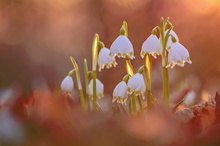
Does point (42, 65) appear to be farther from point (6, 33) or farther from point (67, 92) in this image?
point (67, 92)

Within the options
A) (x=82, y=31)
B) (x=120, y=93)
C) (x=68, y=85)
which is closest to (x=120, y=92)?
(x=120, y=93)

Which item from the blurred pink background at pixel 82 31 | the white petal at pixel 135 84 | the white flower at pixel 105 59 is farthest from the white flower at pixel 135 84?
the blurred pink background at pixel 82 31

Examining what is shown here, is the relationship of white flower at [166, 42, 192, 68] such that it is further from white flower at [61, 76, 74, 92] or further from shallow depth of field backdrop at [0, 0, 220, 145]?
shallow depth of field backdrop at [0, 0, 220, 145]

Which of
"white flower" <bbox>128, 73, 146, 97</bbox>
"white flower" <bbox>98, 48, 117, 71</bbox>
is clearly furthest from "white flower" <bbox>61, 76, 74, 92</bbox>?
"white flower" <bbox>128, 73, 146, 97</bbox>

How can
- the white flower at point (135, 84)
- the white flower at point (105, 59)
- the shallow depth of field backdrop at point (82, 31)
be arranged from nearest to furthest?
the white flower at point (135, 84)
the white flower at point (105, 59)
the shallow depth of field backdrop at point (82, 31)

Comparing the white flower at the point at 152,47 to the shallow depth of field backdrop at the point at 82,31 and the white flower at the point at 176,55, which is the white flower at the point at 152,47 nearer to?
the white flower at the point at 176,55

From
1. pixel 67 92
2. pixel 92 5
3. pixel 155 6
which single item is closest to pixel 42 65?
pixel 92 5

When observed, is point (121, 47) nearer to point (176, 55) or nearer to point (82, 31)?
point (176, 55)

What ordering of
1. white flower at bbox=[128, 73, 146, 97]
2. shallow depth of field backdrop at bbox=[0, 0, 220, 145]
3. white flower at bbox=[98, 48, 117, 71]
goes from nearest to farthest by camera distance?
white flower at bbox=[128, 73, 146, 97] < white flower at bbox=[98, 48, 117, 71] < shallow depth of field backdrop at bbox=[0, 0, 220, 145]

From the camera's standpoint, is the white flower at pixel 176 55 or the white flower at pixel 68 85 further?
the white flower at pixel 68 85
